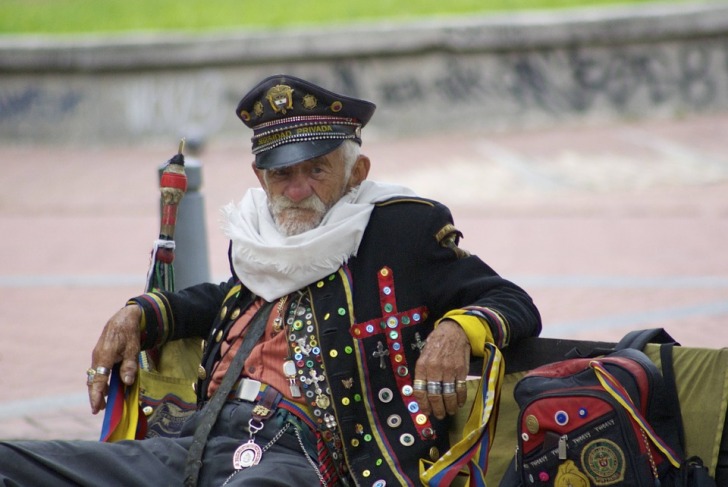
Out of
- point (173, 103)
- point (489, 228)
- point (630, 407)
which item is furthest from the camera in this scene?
point (173, 103)

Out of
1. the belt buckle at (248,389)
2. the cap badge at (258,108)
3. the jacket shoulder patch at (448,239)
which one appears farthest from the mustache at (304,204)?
the belt buckle at (248,389)

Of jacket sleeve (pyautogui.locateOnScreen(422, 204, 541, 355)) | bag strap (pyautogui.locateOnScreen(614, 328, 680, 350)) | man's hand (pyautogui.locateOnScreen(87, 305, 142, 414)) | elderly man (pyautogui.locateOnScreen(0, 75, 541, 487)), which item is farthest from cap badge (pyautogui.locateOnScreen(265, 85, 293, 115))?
bag strap (pyautogui.locateOnScreen(614, 328, 680, 350))

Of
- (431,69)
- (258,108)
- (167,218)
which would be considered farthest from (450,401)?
(431,69)

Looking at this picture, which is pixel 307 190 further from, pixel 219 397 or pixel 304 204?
pixel 219 397

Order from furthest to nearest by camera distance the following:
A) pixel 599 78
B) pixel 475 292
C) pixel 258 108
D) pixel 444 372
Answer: pixel 599 78 → pixel 258 108 → pixel 475 292 → pixel 444 372

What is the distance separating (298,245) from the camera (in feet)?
10.8

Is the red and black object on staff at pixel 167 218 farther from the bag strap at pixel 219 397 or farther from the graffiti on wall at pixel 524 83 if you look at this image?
the graffiti on wall at pixel 524 83

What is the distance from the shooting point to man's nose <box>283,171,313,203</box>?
11.0 ft

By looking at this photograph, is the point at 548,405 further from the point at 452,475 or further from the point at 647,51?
the point at 647,51

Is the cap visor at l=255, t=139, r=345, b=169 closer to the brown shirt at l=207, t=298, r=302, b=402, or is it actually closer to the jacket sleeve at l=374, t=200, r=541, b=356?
the jacket sleeve at l=374, t=200, r=541, b=356

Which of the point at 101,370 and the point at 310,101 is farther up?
the point at 310,101

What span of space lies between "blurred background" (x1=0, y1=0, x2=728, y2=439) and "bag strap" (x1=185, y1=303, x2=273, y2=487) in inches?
245

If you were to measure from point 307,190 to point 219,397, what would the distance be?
69 centimetres

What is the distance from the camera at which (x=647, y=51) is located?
52.4 feet
